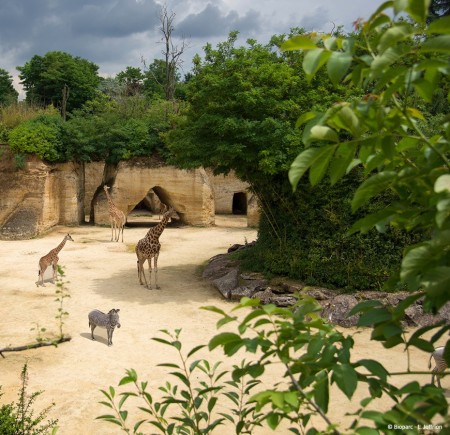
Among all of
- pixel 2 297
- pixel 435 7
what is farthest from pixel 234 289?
pixel 435 7

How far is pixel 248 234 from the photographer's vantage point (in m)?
19.4

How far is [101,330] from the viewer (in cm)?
797

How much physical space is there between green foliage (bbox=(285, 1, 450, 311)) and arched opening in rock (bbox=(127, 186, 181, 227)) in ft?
67.1

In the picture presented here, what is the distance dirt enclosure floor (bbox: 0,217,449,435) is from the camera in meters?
5.57

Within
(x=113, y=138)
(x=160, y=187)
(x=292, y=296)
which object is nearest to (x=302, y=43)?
(x=292, y=296)

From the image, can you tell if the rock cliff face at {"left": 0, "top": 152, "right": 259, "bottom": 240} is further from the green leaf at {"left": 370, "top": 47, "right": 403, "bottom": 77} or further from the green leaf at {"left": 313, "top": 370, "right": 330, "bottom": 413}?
the green leaf at {"left": 370, "top": 47, "right": 403, "bottom": 77}

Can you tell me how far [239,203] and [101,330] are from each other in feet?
73.6

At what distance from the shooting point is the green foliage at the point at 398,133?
1.19m

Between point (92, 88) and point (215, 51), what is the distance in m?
32.7

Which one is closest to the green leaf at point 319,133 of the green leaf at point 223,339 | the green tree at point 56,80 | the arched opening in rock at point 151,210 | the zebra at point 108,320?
the green leaf at point 223,339

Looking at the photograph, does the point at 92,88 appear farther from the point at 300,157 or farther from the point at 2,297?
the point at 300,157

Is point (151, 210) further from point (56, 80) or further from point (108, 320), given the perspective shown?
point (108, 320)

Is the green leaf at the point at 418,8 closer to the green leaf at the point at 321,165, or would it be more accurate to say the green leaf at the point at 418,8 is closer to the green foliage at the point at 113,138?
the green leaf at the point at 321,165

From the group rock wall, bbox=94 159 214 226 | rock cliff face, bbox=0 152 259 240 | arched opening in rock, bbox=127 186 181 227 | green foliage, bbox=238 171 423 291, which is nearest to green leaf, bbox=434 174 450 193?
green foliage, bbox=238 171 423 291
